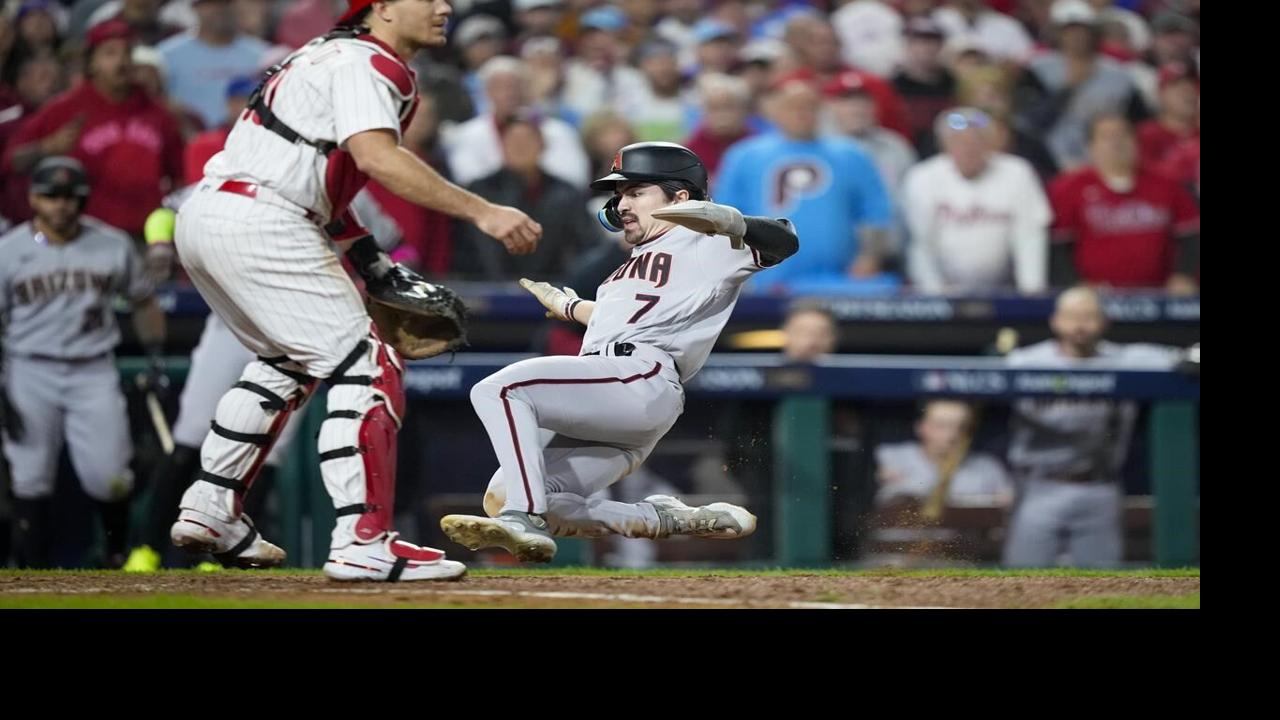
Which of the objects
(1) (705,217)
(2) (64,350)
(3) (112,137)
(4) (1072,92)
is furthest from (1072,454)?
(3) (112,137)

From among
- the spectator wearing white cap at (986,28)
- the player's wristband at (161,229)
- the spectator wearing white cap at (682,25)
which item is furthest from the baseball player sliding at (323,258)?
the spectator wearing white cap at (986,28)

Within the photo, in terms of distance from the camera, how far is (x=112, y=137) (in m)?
7.27

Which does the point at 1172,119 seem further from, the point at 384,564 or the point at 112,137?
the point at 384,564

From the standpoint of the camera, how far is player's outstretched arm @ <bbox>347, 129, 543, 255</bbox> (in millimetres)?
3879

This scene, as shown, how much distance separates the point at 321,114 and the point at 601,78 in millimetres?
4970

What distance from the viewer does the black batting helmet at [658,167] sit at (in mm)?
4172

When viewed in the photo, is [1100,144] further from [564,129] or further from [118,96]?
[118,96]

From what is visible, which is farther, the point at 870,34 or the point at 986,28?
the point at 986,28

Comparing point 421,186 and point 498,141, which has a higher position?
point 498,141

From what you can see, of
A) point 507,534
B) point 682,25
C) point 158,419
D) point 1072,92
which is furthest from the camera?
point 682,25

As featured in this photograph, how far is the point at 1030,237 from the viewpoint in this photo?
7.73m

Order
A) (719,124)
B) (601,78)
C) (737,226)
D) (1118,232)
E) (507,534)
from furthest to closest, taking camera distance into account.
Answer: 1. (601,78)
2. (1118,232)
3. (719,124)
4. (737,226)
5. (507,534)

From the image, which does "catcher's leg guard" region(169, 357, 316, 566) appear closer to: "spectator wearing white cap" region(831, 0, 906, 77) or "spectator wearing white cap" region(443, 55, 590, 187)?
"spectator wearing white cap" region(443, 55, 590, 187)

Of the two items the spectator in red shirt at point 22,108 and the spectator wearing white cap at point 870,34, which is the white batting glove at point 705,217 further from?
the spectator wearing white cap at point 870,34
